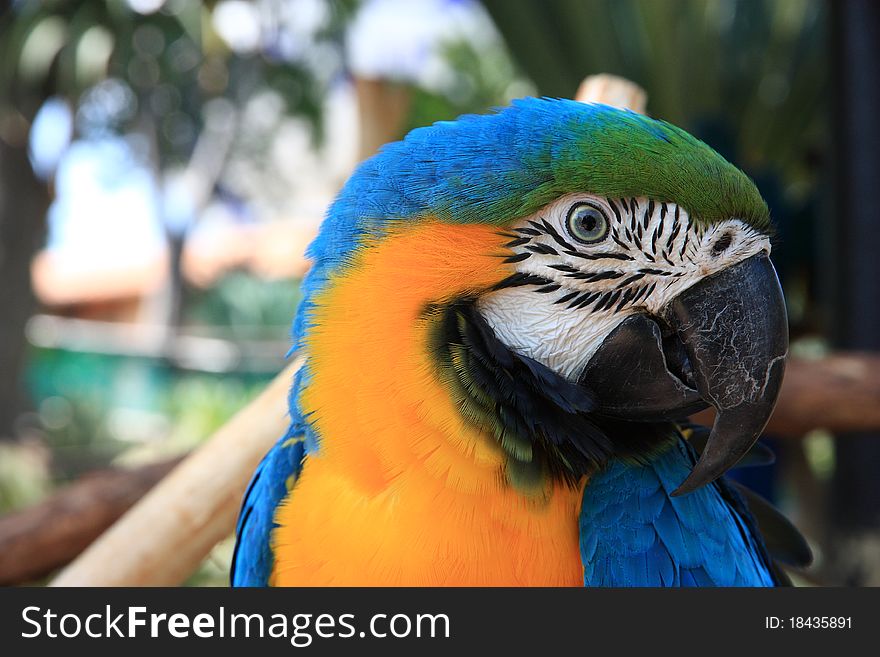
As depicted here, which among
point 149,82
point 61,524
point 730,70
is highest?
point 149,82

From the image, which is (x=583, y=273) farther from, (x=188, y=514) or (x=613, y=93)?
(x=188, y=514)

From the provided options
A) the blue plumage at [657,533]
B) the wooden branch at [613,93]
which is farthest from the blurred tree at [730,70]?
the blue plumage at [657,533]

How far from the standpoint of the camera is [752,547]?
123cm

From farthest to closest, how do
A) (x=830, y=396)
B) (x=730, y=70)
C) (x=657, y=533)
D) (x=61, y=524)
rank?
(x=730, y=70), (x=830, y=396), (x=61, y=524), (x=657, y=533)

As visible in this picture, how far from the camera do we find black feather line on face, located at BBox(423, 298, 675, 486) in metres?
0.99

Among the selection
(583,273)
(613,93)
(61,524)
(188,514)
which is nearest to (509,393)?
(583,273)

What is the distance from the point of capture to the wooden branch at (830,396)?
207 cm

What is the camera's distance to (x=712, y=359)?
969 mm

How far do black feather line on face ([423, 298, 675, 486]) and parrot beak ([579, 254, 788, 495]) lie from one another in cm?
5

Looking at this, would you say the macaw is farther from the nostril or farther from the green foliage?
the green foliage

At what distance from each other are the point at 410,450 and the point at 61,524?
3.94 ft

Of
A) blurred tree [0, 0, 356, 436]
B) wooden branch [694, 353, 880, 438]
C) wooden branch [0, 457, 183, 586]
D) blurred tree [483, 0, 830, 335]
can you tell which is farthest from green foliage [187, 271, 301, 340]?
wooden branch [694, 353, 880, 438]

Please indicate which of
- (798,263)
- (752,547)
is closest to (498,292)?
(752,547)

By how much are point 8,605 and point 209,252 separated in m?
18.4
